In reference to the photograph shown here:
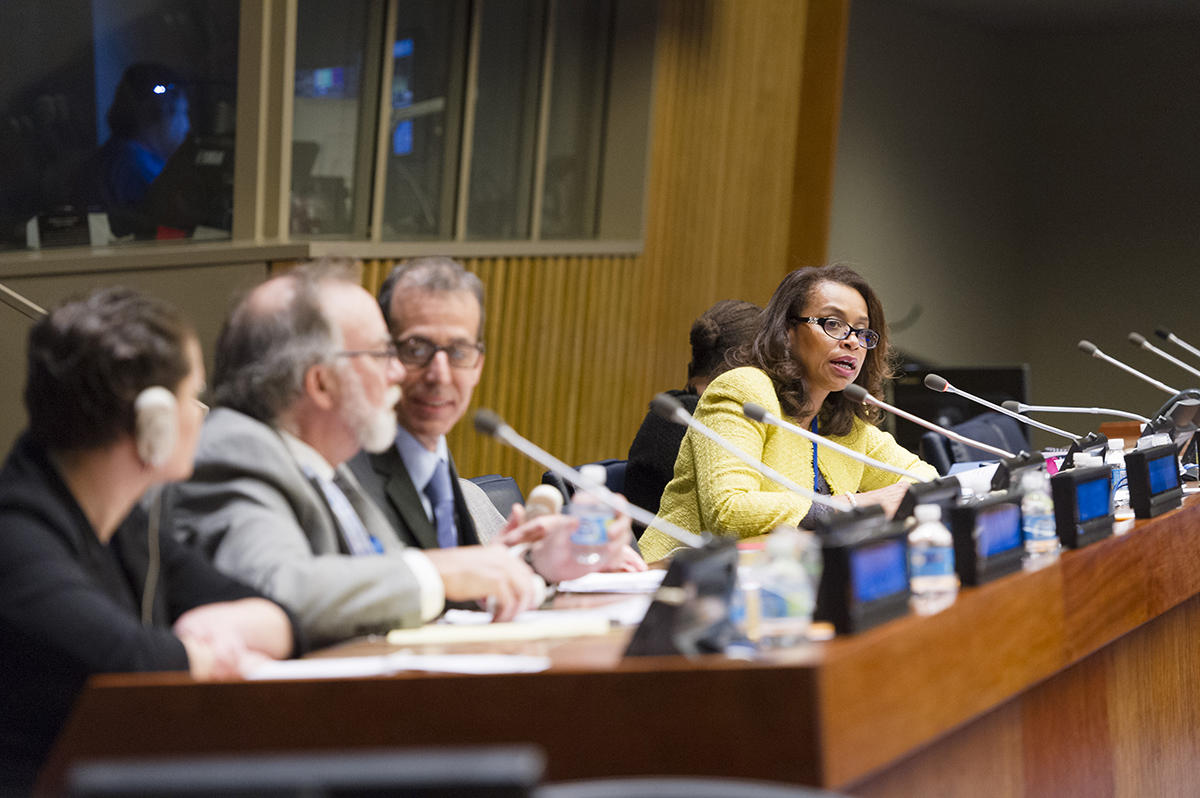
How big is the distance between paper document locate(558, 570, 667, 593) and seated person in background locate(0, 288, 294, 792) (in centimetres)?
58

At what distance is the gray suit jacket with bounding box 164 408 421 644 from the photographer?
1.57 m

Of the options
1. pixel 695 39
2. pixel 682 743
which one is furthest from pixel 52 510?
→ pixel 695 39

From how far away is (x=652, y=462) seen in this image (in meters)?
3.40

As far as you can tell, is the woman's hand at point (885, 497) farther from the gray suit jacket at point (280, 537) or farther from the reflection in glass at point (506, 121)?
the reflection in glass at point (506, 121)

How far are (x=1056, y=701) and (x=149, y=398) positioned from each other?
4.55ft

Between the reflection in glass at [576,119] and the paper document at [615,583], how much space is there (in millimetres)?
4519

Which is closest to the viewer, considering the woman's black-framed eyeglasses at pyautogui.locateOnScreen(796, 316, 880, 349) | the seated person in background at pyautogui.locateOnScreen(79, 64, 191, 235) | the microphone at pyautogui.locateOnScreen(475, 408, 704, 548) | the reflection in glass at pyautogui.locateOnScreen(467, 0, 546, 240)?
the microphone at pyautogui.locateOnScreen(475, 408, 704, 548)

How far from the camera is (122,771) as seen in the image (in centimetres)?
83

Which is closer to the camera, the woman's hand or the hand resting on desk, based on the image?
the hand resting on desk

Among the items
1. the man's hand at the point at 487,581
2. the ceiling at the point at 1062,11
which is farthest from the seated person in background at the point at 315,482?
the ceiling at the point at 1062,11

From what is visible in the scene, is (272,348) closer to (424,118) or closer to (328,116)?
(328,116)

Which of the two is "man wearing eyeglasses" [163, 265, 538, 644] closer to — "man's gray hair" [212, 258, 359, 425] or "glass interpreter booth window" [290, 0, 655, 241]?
"man's gray hair" [212, 258, 359, 425]

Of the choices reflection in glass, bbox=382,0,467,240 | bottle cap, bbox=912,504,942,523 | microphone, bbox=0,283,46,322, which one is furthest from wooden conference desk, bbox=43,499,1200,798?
reflection in glass, bbox=382,0,467,240

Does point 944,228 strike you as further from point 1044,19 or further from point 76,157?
point 76,157
